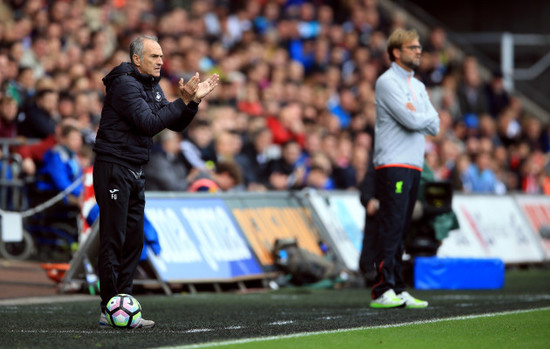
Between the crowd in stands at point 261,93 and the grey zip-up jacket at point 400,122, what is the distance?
14.4 feet

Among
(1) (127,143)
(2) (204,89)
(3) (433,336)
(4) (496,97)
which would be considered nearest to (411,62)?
(2) (204,89)

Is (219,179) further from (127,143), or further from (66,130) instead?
(127,143)

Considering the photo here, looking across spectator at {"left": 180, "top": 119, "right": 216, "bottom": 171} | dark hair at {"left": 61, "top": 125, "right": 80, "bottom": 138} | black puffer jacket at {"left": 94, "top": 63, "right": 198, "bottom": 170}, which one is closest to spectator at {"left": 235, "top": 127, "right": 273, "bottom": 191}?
spectator at {"left": 180, "top": 119, "right": 216, "bottom": 171}

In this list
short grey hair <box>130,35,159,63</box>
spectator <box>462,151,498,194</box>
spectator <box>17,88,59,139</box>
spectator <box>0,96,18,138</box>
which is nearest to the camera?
short grey hair <box>130,35,159,63</box>

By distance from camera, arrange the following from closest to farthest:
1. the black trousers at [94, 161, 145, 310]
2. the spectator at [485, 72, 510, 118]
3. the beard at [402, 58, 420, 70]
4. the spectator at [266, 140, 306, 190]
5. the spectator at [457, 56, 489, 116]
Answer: the black trousers at [94, 161, 145, 310] < the beard at [402, 58, 420, 70] < the spectator at [266, 140, 306, 190] < the spectator at [457, 56, 489, 116] < the spectator at [485, 72, 510, 118]

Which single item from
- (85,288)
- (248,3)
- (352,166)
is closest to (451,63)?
(248,3)

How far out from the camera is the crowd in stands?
53.7 feet

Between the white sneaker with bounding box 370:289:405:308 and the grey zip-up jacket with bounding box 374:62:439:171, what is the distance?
1212 millimetres

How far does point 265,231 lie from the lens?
586 inches

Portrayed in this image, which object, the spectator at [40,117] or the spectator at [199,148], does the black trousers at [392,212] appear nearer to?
the spectator at [199,148]

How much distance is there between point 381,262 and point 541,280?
18.5 feet

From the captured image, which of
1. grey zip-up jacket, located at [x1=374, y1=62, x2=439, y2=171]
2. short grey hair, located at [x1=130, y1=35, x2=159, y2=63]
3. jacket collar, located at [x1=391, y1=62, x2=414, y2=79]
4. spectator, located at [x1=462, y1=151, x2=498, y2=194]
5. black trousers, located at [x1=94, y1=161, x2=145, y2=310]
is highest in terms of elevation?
short grey hair, located at [x1=130, y1=35, x2=159, y2=63]

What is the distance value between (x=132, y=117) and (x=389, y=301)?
3.42 meters

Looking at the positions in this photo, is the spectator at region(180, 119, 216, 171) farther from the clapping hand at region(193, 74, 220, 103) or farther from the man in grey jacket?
the clapping hand at region(193, 74, 220, 103)
